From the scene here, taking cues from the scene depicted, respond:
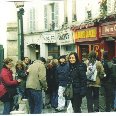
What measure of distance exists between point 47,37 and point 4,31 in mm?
2096

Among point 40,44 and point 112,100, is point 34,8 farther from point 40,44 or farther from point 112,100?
point 112,100

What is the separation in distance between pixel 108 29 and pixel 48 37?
525 centimetres

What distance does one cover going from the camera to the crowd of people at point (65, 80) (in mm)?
9523

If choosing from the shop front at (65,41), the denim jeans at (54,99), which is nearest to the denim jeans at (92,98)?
the denim jeans at (54,99)

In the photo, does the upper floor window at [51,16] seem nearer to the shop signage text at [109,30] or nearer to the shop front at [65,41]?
the shop front at [65,41]

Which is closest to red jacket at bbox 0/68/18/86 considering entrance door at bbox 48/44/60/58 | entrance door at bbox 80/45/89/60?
entrance door at bbox 80/45/89/60

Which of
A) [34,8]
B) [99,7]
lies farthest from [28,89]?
[34,8]

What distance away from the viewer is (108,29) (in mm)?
19094

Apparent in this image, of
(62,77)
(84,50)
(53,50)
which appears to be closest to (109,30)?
(84,50)

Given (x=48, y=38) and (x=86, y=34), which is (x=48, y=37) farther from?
(x=86, y=34)

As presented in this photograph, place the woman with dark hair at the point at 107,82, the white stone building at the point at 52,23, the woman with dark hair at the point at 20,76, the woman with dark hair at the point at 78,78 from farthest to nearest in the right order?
the white stone building at the point at 52,23 → the woman with dark hair at the point at 20,76 → the woman with dark hair at the point at 107,82 → the woman with dark hair at the point at 78,78

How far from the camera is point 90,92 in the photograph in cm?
1088

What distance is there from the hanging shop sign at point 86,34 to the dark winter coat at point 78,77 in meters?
10.8

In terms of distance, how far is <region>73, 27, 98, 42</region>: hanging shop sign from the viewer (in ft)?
66.9
